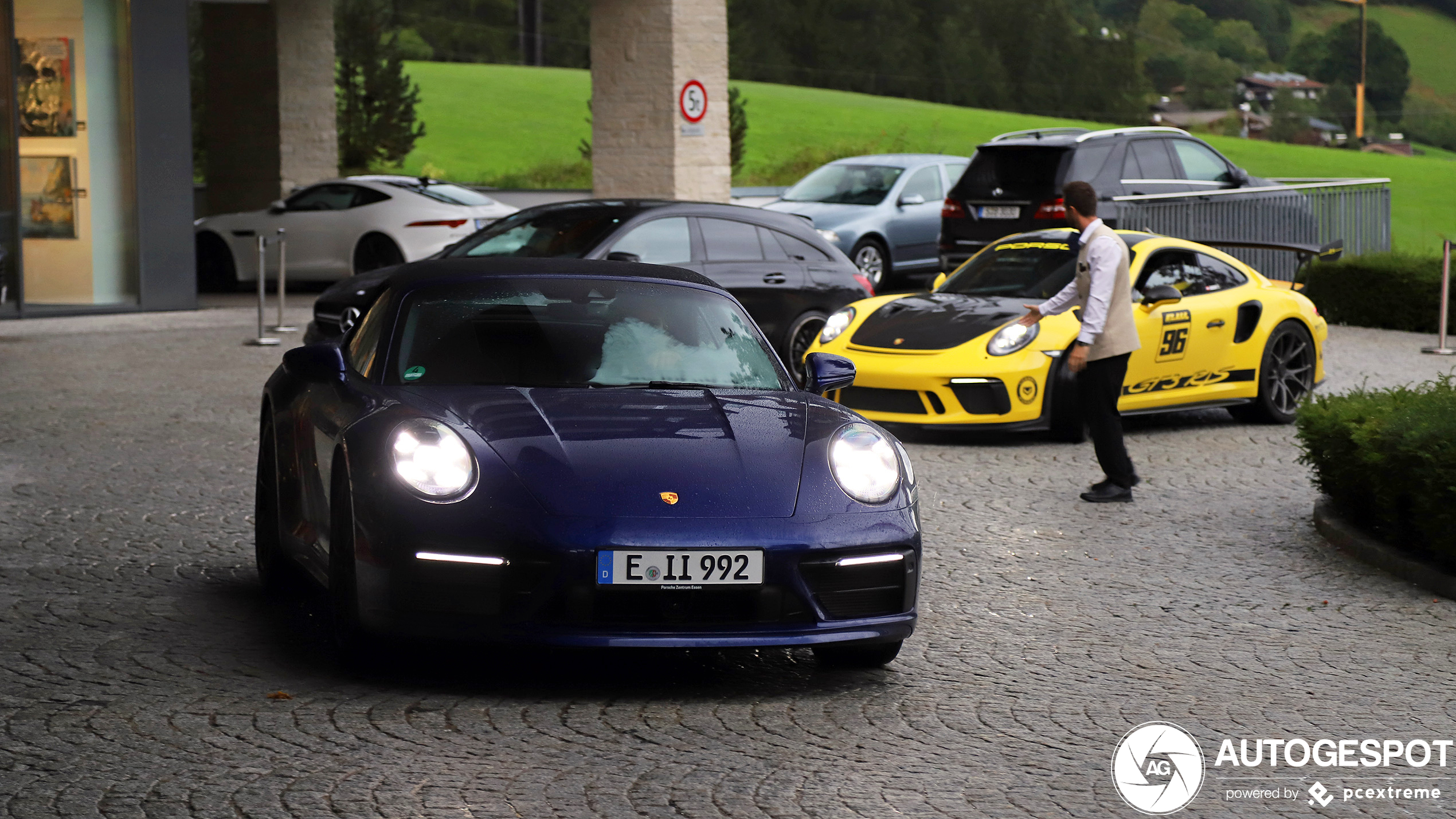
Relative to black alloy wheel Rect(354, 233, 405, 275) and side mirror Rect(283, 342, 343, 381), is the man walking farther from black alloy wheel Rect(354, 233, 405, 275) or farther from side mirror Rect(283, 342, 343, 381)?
black alloy wheel Rect(354, 233, 405, 275)

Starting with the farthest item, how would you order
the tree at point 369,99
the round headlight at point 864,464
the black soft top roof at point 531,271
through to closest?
the tree at point 369,99, the black soft top roof at point 531,271, the round headlight at point 864,464

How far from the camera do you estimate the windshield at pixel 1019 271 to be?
11.6m

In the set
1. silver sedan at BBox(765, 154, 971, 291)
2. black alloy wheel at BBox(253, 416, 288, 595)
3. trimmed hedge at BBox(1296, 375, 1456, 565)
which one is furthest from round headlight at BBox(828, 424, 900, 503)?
silver sedan at BBox(765, 154, 971, 291)

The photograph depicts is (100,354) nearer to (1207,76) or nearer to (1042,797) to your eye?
(1042,797)

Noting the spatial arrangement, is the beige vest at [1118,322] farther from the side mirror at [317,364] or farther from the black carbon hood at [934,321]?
the side mirror at [317,364]

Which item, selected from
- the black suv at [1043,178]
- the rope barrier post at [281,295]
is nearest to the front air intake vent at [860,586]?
the rope barrier post at [281,295]

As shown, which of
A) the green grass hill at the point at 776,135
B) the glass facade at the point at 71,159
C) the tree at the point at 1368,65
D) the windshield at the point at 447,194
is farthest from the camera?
the tree at the point at 1368,65

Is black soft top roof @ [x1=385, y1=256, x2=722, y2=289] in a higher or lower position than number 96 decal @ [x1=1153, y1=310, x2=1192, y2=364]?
higher

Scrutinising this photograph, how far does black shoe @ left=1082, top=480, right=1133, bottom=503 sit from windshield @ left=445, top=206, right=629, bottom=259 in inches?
178

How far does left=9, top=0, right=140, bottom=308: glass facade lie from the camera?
18.6 m

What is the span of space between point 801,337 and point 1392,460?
20.8 ft

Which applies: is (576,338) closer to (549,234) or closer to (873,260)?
(549,234)

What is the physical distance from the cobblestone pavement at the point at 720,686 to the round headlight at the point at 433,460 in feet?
2.07

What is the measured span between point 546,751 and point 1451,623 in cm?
373
